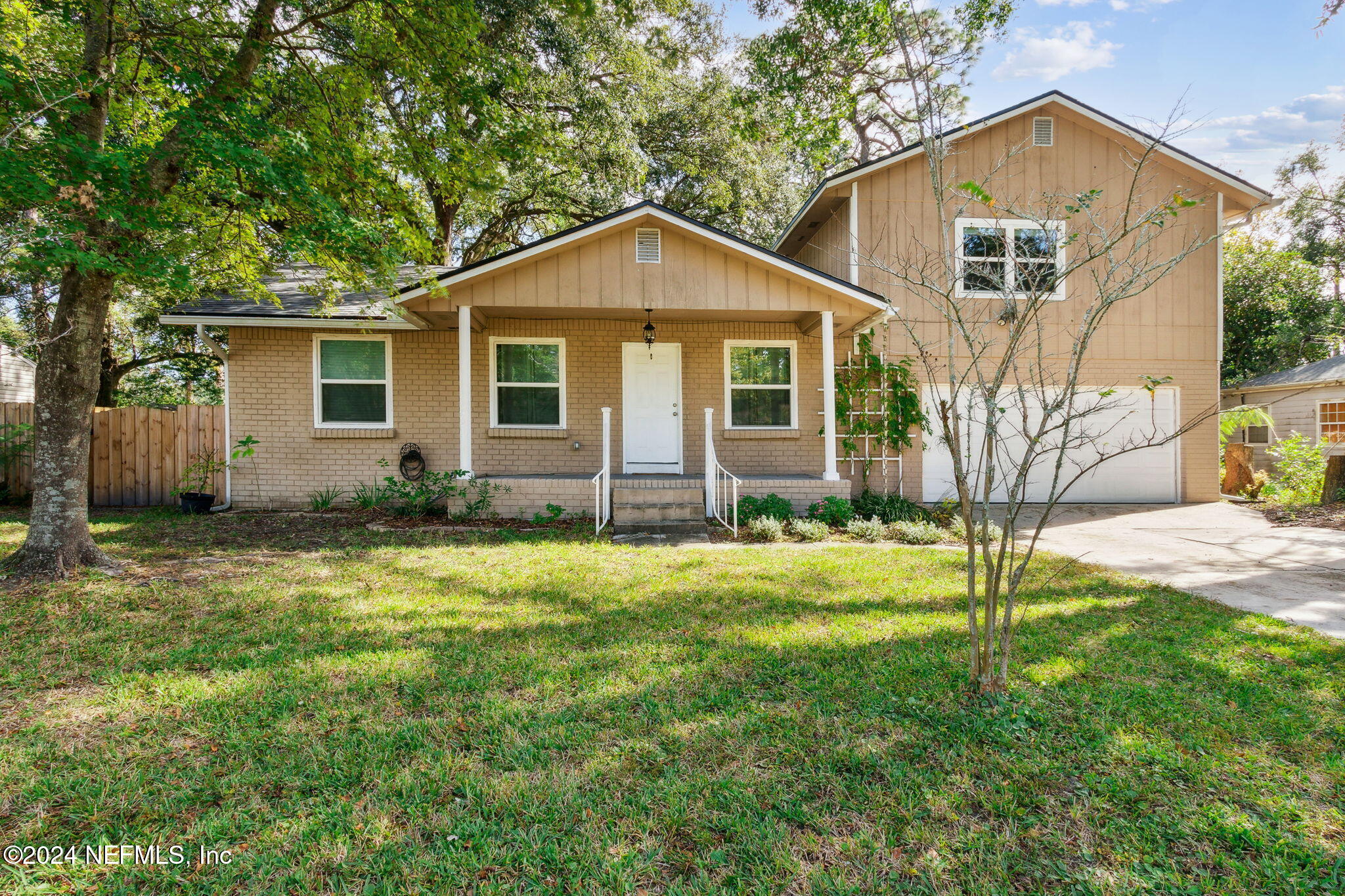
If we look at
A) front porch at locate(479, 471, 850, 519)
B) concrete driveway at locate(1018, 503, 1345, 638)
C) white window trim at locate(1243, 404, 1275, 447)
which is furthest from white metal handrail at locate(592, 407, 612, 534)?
white window trim at locate(1243, 404, 1275, 447)

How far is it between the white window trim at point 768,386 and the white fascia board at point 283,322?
4960mm

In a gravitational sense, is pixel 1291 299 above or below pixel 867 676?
above

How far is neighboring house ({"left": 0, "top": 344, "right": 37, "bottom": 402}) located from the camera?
16328 mm

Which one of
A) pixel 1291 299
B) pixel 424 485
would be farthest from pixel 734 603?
pixel 1291 299

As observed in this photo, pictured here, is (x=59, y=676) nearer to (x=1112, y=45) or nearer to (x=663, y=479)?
(x=663, y=479)

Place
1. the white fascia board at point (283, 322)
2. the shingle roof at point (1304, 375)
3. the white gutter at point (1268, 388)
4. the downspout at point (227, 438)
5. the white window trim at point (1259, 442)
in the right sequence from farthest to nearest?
the white window trim at point (1259, 442) < the shingle roof at point (1304, 375) < the white gutter at point (1268, 388) < the downspout at point (227, 438) < the white fascia board at point (283, 322)

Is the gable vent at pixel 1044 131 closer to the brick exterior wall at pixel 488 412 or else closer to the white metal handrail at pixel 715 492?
the brick exterior wall at pixel 488 412

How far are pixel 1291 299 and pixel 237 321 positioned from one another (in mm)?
25149

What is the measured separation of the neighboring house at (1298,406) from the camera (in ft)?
44.7

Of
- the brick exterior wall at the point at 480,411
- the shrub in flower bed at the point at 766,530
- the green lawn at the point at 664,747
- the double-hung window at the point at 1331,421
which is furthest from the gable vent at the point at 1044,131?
the double-hung window at the point at 1331,421

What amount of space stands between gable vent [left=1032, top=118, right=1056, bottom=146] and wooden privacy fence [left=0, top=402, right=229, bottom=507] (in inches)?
558

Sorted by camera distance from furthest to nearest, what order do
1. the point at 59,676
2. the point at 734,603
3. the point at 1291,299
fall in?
the point at 1291,299
the point at 734,603
the point at 59,676

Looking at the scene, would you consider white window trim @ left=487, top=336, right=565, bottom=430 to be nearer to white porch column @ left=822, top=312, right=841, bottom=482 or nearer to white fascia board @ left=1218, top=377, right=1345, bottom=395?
white porch column @ left=822, top=312, right=841, bottom=482

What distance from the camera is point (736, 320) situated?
10.0 meters
